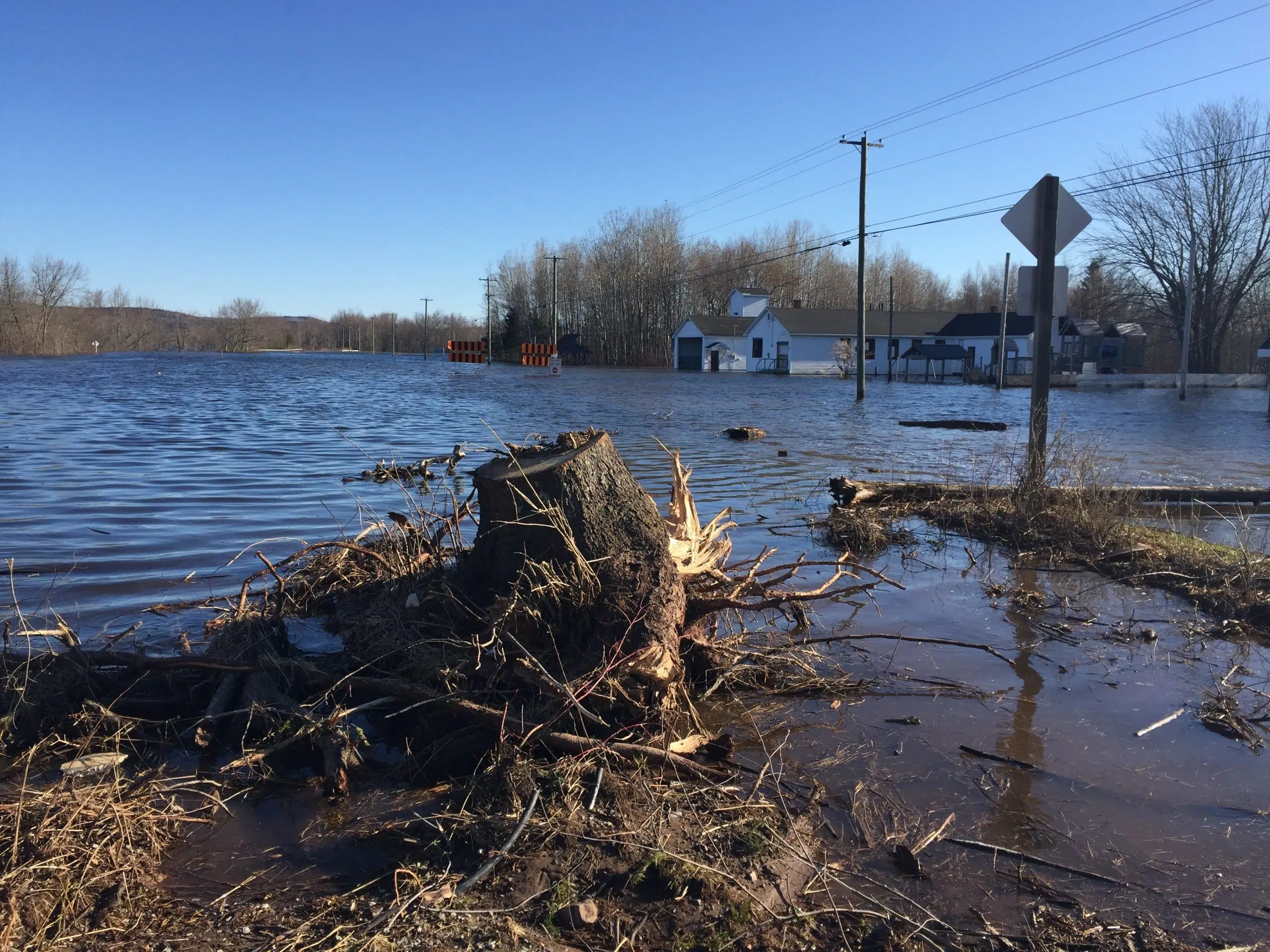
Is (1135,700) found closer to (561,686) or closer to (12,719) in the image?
(561,686)

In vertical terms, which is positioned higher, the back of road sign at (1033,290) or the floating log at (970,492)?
the back of road sign at (1033,290)

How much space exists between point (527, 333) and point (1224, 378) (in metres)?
71.8

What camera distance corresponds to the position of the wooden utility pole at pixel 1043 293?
7848mm

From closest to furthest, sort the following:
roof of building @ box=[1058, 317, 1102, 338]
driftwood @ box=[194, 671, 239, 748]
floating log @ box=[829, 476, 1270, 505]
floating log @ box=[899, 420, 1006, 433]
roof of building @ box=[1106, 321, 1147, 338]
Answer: driftwood @ box=[194, 671, 239, 748], floating log @ box=[829, 476, 1270, 505], floating log @ box=[899, 420, 1006, 433], roof of building @ box=[1106, 321, 1147, 338], roof of building @ box=[1058, 317, 1102, 338]

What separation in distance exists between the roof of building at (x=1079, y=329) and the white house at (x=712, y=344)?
25.0 metres

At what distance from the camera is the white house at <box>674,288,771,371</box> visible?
257 ft

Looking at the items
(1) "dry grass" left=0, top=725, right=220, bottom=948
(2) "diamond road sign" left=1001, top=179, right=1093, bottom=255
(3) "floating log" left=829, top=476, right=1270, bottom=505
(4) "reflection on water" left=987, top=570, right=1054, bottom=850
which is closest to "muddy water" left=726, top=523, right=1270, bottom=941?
(4) "reflection on water" left=987, top=570, right=1054, bottom=850

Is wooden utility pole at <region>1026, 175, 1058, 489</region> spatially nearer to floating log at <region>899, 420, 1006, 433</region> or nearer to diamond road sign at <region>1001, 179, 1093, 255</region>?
diamond road sign at <region>1001, 179, 1093, 255</region>

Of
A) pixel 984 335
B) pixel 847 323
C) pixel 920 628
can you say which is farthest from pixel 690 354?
pixel 920 628

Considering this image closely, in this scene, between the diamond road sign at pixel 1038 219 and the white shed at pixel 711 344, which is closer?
the diamond road sign at pixel 1038 219

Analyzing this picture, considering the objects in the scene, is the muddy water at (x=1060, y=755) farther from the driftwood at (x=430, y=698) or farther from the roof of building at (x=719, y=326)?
the roof of building at (x=719, y=326)

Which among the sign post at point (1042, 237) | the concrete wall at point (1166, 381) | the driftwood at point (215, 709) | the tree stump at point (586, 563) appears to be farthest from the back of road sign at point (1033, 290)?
the concrete wall at point (1166, 381)

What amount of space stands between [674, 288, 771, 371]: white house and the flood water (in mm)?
59227

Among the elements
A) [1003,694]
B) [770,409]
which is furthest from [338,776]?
[770,409]
